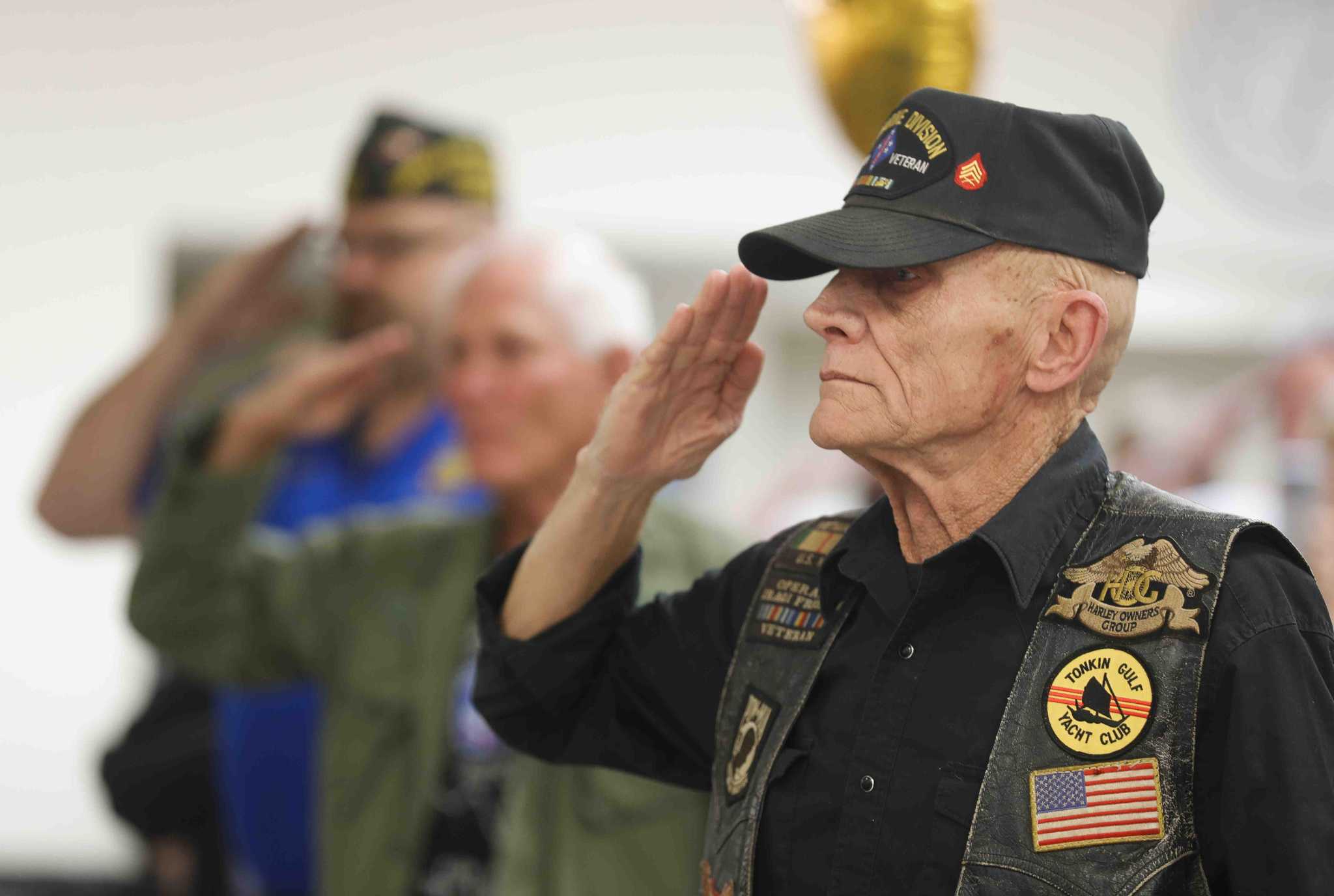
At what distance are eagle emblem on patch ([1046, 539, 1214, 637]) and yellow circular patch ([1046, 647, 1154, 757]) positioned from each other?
0.06 ft

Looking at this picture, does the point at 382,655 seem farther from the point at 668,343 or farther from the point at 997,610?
the point at 997,610

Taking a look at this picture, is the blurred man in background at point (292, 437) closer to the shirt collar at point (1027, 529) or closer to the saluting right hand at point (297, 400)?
the saluting right hand at point (297, 400)

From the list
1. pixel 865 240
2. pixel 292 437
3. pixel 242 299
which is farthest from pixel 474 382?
pixel 865 240

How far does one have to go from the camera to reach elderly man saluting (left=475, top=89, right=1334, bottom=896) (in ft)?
3.00

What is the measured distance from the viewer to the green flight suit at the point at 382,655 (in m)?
1.85

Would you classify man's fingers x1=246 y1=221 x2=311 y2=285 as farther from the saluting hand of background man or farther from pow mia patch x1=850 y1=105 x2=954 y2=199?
pow mia patch x1=850 y1=105 x2=954 y2=199

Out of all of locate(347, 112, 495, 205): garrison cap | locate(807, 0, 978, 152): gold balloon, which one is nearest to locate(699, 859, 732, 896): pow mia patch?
locate(807, 0, 978, 152): gold balloon

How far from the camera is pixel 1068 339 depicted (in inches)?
40.1

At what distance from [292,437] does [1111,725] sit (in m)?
1.60

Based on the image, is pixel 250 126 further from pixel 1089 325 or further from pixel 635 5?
pixel 1089 325

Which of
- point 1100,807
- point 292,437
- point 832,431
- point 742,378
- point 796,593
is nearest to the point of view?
point 1100,807

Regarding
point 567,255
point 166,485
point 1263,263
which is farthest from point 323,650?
point 1263,263

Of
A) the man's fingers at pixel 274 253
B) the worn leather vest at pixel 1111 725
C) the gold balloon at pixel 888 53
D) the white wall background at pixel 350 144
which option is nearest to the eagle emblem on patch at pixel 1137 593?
the worn leather vest at pixel 1111 725

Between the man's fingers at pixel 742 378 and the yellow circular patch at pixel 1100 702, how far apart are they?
378 millimetres
